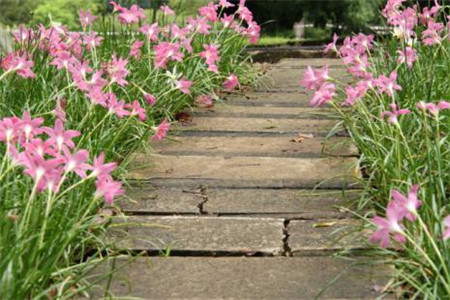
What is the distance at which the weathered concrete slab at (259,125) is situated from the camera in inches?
160

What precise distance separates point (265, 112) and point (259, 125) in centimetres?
37

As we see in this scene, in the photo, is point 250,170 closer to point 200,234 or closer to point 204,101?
point 200,234

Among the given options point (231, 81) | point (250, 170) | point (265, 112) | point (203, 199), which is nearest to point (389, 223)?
point (203, 199)

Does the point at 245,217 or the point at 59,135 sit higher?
the point at 59,135

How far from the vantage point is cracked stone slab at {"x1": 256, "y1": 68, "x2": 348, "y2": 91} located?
5527 millimetres

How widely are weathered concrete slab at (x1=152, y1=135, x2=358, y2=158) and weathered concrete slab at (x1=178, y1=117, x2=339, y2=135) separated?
164 mm

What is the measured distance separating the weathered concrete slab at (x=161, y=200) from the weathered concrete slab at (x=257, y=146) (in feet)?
1.96

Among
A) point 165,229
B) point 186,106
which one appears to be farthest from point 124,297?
point 186,106

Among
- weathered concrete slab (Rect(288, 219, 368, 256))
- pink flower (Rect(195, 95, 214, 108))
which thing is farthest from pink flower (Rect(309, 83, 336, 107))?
pink flower (Rect(195, 95, 214, 108))

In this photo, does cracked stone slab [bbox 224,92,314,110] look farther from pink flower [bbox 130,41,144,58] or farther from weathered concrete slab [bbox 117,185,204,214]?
weathered concrete slab [bbox 117,185,204,214]

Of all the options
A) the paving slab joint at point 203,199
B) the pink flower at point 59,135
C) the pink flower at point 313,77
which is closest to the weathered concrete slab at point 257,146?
the paving slab joint at point 203,199

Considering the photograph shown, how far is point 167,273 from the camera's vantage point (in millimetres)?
2172

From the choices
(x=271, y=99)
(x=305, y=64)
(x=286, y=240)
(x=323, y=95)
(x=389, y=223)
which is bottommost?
(x=305, y=64)

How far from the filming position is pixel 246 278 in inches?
84.1
